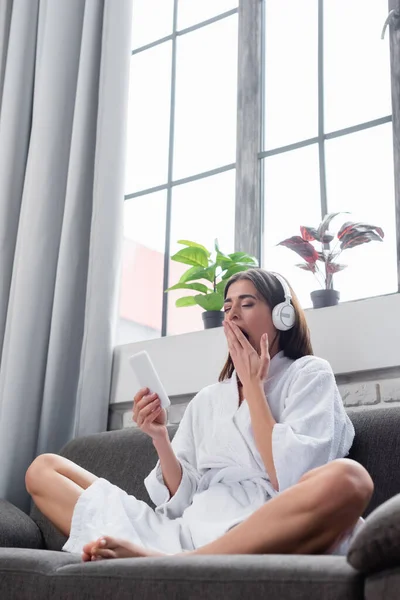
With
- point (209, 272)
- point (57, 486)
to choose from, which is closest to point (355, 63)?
point (209, 272)

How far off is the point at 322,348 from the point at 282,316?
1.27ft

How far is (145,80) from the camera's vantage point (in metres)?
3.63

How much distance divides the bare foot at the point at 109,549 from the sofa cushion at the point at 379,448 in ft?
2.04

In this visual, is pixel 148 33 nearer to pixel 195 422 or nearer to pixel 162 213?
pixel 162 213

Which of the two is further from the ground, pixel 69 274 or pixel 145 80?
pixel 145 80

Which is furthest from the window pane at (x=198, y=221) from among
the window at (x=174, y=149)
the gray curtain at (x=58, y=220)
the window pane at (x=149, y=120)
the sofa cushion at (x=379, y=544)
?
the sofa cushion at (x=379, y=544)

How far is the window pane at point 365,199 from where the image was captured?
8.68 feet

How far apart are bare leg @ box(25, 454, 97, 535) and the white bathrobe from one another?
10cm

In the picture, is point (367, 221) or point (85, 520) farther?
point (367, 221)

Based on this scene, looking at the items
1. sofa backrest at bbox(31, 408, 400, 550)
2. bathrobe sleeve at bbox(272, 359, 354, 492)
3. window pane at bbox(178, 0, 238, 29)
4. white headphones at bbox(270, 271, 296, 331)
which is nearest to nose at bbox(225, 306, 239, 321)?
white headphones at bbox(270, 271, 296, 331)

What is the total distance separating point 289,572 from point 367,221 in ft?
5.89

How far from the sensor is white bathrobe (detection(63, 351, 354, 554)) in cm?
176

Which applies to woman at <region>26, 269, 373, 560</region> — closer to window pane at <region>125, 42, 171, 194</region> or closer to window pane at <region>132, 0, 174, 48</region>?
window pane at <region>125, 42, 171, 194</region>

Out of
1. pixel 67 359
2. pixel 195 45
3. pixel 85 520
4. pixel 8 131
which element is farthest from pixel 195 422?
pixel 195 45
